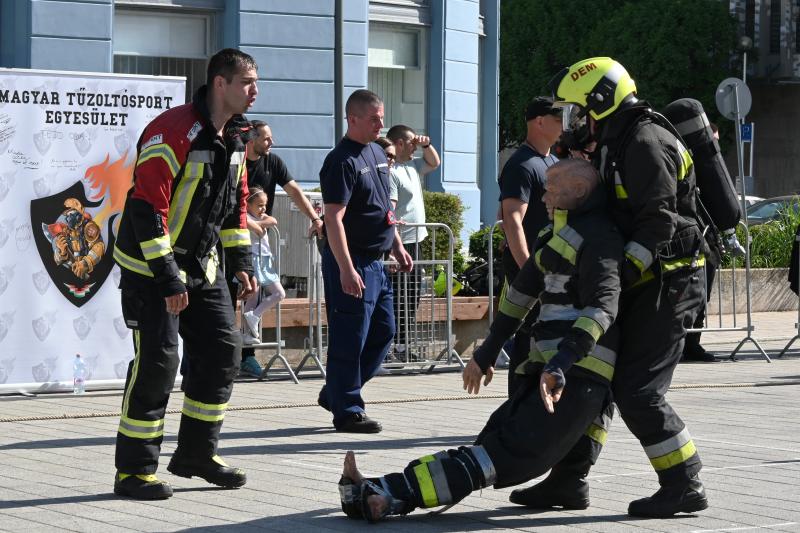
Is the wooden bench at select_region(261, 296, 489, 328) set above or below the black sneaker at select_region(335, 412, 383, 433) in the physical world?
above

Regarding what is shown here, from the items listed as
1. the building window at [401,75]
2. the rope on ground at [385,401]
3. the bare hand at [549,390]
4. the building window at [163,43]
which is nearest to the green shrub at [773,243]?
the building window at [401,75]

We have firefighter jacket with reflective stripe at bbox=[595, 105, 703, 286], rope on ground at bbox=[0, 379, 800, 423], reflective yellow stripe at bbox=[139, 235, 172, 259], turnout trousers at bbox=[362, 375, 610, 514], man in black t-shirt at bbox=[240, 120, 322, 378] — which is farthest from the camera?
man in black t-shirt at bbox=[240, 120, 322, 378]

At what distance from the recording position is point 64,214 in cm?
1070

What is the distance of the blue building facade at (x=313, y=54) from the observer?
17.2m

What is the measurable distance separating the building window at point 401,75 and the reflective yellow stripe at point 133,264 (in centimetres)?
1316

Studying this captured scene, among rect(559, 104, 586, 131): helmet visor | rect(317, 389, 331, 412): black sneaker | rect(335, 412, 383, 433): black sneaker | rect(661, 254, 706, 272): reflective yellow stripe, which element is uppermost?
rect(559, 104, 586, 131): helmet visor

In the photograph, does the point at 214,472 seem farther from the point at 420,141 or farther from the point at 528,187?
the point at 420,141

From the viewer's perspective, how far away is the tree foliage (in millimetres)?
53094

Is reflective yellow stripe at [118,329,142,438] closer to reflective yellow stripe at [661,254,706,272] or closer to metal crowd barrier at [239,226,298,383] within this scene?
reflective yellow stripe at [661,254,706,272]

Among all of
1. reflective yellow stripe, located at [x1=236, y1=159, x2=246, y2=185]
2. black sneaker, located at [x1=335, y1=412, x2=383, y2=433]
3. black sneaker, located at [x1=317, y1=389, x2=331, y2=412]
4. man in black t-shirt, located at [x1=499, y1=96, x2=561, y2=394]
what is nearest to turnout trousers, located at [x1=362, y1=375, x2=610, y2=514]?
reflective yellow stripe, located at [x1=236, y1=159, x2=246, y2=185]

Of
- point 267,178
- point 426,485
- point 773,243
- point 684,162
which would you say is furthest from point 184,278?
point 773,243

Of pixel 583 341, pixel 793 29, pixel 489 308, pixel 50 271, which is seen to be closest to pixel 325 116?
pixel 489 308

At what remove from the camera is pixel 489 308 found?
44.6 feet

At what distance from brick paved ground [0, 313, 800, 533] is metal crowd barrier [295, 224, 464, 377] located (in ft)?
1.20
